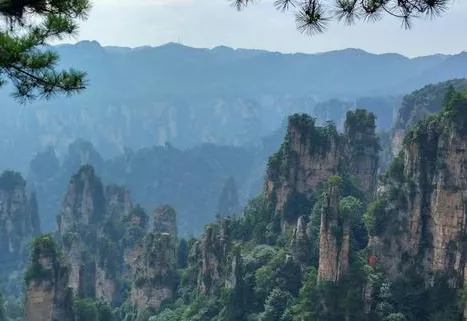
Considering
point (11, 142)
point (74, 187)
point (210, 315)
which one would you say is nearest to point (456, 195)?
point (210, 315)

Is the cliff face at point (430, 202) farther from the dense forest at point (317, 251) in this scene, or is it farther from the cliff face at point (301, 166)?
the cliff face at point (301, 166)

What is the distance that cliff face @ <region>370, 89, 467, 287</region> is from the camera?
21.8 m

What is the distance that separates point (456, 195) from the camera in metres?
21.8

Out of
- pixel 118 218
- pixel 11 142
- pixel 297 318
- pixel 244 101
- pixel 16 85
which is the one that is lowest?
pixel 297 318

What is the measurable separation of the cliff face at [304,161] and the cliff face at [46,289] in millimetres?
10430

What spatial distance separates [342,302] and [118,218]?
3315 centimetres

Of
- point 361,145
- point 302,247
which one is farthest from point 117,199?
point 302,247

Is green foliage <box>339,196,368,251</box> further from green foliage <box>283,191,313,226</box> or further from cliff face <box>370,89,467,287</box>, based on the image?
green foliage <box>283,191,313,226</box>

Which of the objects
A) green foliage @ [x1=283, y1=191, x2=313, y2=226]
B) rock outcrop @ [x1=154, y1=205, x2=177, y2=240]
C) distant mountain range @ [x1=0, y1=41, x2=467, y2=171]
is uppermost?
distant mountain range @ [x1=0, y1=41, x2=467, y2=171]

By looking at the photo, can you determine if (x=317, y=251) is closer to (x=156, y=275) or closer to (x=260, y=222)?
(x=260, y=222)

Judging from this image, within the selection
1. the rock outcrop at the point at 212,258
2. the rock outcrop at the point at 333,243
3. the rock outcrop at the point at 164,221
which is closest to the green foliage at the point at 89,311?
the rock outcrop at the point at 212,258

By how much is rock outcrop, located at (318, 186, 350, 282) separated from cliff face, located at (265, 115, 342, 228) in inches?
328

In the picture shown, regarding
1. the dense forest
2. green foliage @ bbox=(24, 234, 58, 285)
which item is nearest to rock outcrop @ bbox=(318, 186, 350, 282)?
the dense forest

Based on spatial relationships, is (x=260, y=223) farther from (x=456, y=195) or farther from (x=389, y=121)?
(x=389, y=121)
